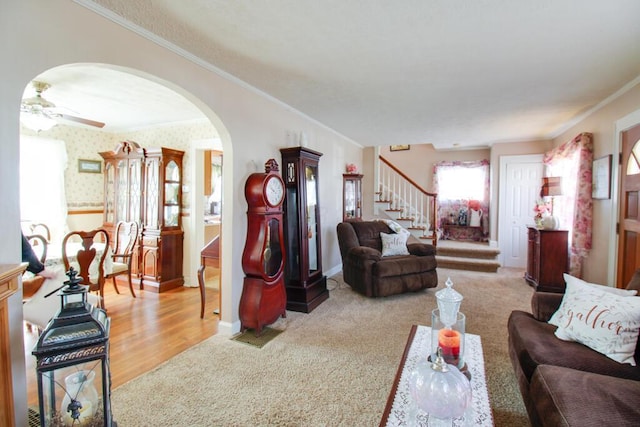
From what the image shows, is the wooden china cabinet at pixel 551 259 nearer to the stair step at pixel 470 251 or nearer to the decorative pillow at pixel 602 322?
the stair step at pixel 470 251

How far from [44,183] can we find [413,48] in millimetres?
5155

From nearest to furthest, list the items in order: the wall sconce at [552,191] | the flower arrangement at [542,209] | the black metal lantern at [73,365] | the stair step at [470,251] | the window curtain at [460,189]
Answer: the black metal lantern at [73,365], the wall sconce at [552,191], the flower arrangement at [542,209], the stair step at [470,251], the window curtain at [460,189]

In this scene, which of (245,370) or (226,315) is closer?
(245,370)

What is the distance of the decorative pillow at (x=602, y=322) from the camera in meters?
1.53

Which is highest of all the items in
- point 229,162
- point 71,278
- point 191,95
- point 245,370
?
point 191,95

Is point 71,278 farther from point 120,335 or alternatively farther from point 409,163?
point 409,163

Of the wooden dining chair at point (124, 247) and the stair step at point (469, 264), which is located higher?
the wooden dining chair at point (124, 247)

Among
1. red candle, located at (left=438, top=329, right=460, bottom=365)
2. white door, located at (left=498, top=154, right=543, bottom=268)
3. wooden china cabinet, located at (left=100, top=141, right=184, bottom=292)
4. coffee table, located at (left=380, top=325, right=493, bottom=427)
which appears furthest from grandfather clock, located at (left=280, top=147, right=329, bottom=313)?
white door, located at (left=498, top=154, right=543, bottom=268)

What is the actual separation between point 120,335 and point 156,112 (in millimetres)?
2732

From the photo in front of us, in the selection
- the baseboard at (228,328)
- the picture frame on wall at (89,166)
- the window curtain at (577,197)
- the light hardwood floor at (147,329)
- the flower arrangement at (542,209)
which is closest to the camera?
the light hardwood floor at (147,329)

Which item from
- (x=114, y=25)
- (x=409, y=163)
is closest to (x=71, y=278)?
(x=114, y=25)

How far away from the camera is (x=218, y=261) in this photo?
3172mm

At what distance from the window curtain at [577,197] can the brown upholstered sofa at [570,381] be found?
2387 mm

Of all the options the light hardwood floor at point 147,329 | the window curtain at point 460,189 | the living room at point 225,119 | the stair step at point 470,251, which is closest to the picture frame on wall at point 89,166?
the light hardwood floor at point 147,329
